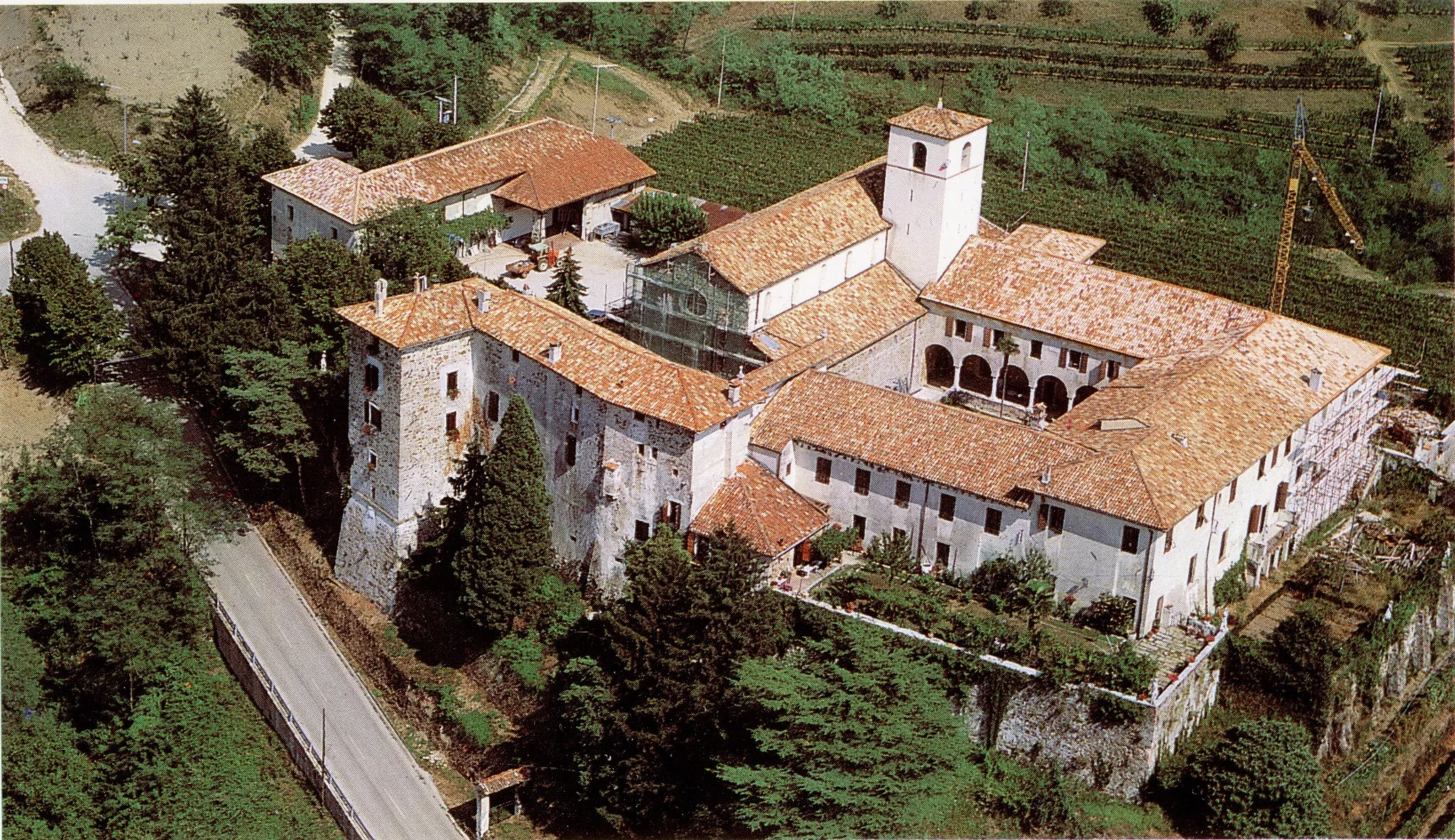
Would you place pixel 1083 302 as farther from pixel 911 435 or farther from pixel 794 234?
pixel 911 435

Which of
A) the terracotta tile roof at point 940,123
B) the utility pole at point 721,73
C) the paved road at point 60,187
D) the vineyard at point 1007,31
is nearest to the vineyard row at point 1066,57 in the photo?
the vineyard at point 1007,31

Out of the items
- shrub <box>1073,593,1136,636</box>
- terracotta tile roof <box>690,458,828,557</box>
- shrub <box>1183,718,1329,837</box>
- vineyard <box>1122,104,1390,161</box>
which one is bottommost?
shrub <box>1183,718,1329,837</box>

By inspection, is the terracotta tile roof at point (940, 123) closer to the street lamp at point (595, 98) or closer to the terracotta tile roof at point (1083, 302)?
the terracotta tile roof at point (1083, 302)

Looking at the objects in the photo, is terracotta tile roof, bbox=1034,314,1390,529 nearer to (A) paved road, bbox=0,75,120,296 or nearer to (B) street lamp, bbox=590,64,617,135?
(A) paved road, bbox=0,75,120,296

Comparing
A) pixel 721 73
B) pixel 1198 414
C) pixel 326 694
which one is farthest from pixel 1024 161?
pixel 326 694

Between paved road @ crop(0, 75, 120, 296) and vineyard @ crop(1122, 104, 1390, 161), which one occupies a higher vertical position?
vineyard @ crop(1122, 104, 1390, 161)

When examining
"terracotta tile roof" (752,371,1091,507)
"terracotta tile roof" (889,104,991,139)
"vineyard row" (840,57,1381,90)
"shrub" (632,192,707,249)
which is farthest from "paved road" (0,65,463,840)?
"vineyard row" (840,57,1381,90)
